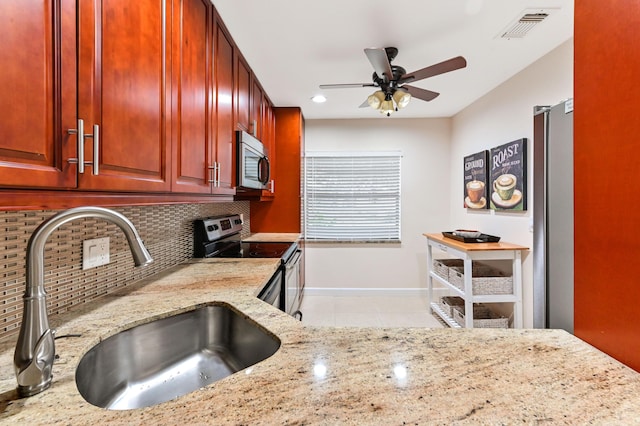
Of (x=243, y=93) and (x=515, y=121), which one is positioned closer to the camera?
(x=243, y=93)

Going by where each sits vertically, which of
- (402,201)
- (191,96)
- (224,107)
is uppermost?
(224,107)

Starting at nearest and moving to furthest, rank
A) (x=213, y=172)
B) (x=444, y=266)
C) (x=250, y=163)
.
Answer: (x=213, y=172), (x=250, y=163), (x=444, y=266)

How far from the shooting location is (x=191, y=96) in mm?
1422

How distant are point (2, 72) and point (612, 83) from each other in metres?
1.31

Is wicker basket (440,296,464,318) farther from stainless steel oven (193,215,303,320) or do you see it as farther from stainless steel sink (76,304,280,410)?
stainless steel sink (76,304,280,410)

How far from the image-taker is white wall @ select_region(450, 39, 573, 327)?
2.17 m

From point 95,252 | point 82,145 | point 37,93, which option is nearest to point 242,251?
point 95,252

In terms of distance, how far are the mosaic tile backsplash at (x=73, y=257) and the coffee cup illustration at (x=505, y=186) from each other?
8.96 feet

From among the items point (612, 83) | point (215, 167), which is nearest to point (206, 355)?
point (215, 167)

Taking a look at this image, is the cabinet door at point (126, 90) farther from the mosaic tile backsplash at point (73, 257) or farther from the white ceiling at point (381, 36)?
the white ceiling at point (381, 36)

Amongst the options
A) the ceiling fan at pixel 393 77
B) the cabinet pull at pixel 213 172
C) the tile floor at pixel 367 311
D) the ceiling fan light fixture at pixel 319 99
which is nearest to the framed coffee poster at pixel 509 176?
the ceiling fan at pixel 393 77

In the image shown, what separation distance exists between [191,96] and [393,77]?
1434 millimetres

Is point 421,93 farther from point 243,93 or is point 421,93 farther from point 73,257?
point 73,257

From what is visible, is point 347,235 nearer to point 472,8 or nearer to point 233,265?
point 233,265
